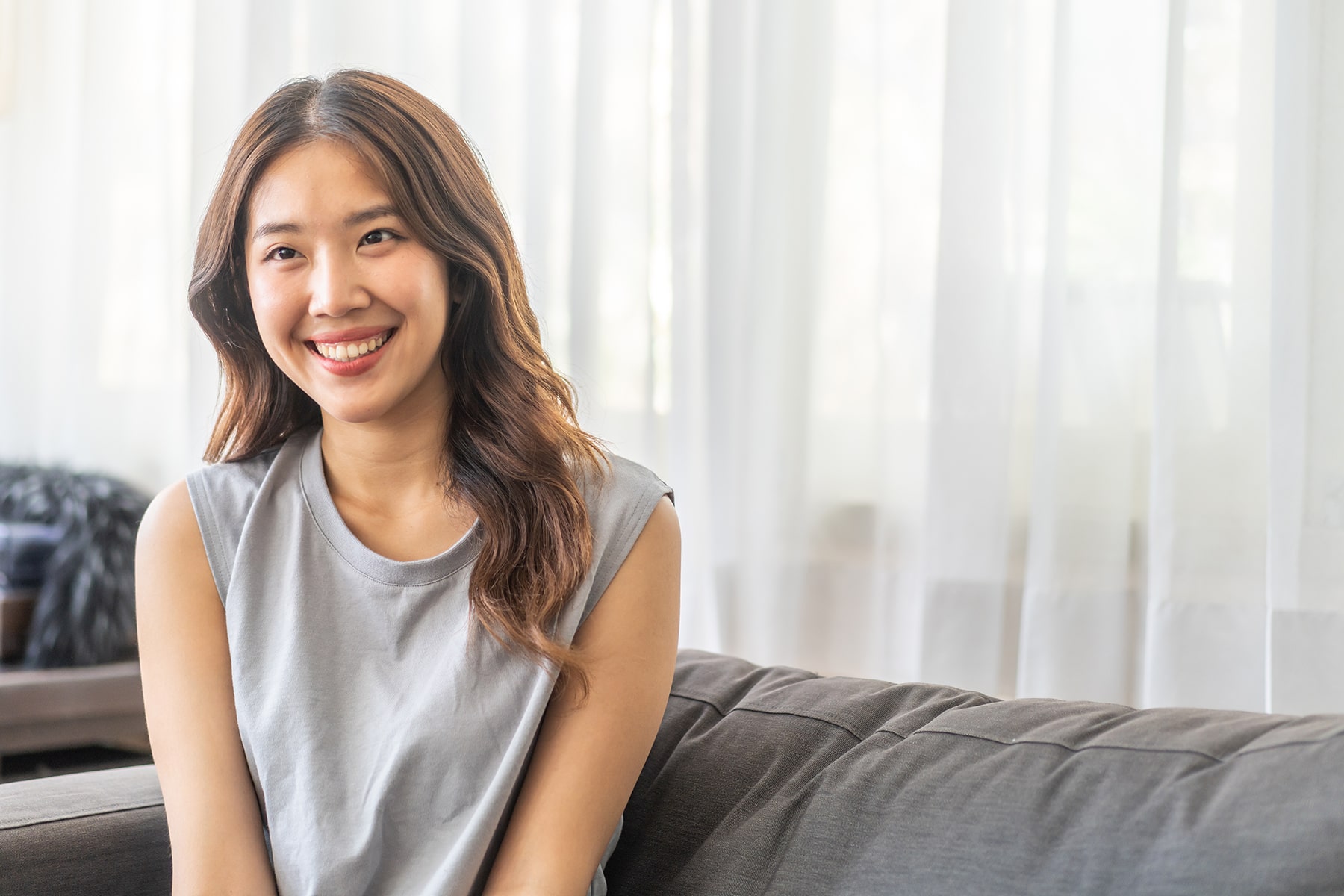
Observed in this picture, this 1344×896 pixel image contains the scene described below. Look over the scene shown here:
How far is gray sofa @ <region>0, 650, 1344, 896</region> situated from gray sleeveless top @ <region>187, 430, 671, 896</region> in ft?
0.42

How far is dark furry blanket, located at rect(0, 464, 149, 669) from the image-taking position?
2.62 m

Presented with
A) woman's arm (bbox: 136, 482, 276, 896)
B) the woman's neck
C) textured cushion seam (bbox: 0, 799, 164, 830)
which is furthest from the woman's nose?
textured cushion seam (bbox: 0, 799, 164, 830)

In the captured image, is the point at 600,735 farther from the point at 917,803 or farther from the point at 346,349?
the point at 346,349

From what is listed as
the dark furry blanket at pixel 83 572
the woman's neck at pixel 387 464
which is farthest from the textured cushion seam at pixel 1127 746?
the dark furry blanket at pixel 83 572

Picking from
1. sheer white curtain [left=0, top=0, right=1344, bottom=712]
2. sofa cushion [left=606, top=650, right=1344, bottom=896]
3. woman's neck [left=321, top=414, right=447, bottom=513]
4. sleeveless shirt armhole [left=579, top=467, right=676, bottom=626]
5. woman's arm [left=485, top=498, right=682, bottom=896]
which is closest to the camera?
sofa cushion [left=606, top=650, right=1344, bottom=896]

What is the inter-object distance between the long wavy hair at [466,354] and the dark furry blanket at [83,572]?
142 centimetres

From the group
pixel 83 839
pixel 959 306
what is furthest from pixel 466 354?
pixel 959 306

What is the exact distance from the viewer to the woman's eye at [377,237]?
3.91 feet

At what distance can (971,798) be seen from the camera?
3.16 feet

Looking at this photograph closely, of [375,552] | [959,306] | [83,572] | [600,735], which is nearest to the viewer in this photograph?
[600,735]

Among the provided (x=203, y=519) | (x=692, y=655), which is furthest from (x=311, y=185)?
(x=692, y=655)

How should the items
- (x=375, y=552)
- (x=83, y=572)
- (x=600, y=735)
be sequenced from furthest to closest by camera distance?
(x=83, y=572)
(x=375, y=552)
(x=600, y=735)

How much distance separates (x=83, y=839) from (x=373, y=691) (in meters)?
0.31

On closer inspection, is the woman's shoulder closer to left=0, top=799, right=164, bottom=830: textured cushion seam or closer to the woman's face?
the woman's face
